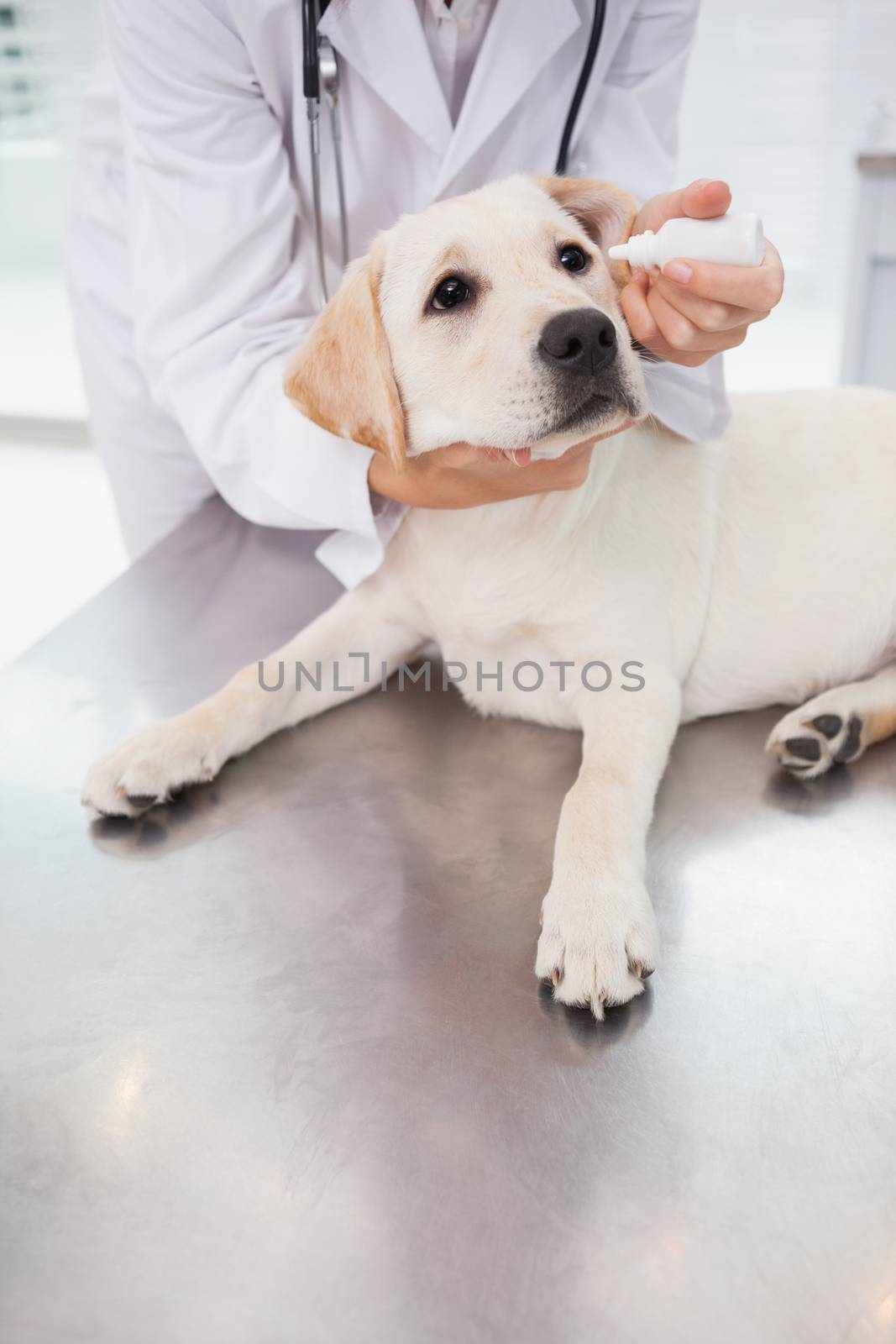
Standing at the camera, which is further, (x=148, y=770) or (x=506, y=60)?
(x=506, y=60)

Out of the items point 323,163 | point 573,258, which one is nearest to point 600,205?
point 573,258

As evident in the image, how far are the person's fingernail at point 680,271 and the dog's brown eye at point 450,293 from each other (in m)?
0.27

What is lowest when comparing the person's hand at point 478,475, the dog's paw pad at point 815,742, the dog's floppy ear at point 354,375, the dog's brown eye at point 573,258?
the dog's paw pad at point 815,742

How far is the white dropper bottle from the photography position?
1.05 meters

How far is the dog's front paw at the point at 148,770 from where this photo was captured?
1.23 metres

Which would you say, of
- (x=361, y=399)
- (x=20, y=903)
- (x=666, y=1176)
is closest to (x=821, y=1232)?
(x=666, y=1176)

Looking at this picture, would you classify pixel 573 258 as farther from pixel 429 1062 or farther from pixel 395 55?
pixel 429 1062

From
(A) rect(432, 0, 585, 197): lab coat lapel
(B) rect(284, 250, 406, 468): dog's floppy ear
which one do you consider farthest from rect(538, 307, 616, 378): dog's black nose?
(A) rect(432, 0, 585, 197): lab coat lapel

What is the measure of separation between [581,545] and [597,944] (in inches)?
22.9

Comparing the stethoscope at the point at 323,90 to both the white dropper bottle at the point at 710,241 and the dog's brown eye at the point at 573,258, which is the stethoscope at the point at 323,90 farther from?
the white dropper bottle at the point at 710,241

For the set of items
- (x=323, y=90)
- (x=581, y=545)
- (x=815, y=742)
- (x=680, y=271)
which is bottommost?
(x=815, y=742)

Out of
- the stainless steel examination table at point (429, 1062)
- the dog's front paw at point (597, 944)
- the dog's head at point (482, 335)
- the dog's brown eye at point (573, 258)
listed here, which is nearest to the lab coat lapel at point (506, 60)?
the dog's head at point (482, 335)

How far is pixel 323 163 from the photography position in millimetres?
1697

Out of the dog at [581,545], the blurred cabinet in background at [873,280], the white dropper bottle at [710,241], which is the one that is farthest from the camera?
the blurred cabinet in background at [873,280]
